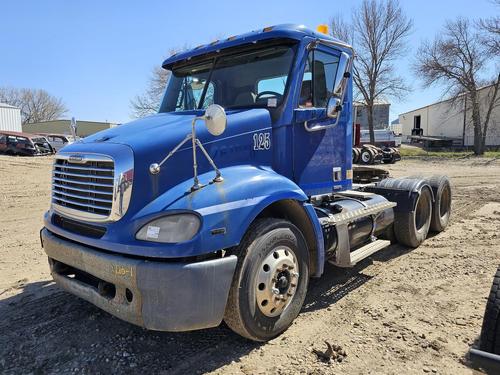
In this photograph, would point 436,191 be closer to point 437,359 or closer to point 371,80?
point 437,359

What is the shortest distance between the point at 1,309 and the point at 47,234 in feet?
3.75

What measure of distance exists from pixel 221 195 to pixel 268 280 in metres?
0.86

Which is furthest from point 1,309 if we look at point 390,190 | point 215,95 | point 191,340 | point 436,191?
point 436,191

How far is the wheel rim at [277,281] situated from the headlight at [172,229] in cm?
75

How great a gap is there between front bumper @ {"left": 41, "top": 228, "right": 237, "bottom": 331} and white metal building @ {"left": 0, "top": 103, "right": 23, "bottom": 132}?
46625mm

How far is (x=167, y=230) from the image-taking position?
294cm

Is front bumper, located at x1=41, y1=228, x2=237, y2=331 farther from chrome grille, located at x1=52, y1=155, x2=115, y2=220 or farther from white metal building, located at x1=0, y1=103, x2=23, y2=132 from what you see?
white metal building, located at x1=0, y1=103, x2=23, y2=132

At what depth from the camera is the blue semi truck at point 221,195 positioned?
9.70ft

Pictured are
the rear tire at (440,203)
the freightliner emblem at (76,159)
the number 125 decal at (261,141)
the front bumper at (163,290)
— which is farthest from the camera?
the rear tire at (440,203)

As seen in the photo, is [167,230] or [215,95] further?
[215,95]

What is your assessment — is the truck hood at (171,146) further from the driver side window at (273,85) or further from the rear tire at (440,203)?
the rear tire at (440,203)

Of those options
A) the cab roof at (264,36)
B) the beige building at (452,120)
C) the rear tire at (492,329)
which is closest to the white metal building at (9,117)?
the beige building at (452,120)

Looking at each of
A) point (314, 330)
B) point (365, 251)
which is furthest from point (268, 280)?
point (365, 251)

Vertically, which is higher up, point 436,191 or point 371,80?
point 371,80
